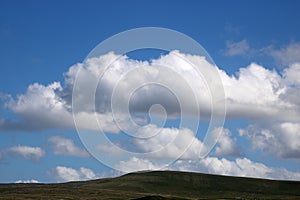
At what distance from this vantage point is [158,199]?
18350 centimetres

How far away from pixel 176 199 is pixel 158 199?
12969 millimetres

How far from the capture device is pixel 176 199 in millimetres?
194375
